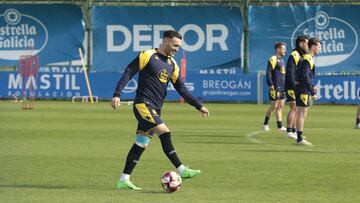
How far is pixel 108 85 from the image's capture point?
3906 cm

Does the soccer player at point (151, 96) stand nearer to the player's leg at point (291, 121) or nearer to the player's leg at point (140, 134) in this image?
the player's leg at point (140, 134)

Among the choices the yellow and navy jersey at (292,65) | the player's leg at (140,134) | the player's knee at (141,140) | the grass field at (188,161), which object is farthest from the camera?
the yellow and navy jersey at (292,65)

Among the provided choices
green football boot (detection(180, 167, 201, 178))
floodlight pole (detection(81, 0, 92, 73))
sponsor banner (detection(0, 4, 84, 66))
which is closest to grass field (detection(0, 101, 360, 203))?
green football boot (detection(180, 167, 201, 178))

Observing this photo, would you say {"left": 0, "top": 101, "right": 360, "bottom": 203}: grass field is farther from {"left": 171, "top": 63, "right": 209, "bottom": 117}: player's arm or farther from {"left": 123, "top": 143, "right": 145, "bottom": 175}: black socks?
{"left": 171, "top": 63, "right": 209, "bottom": 117}: player's arm

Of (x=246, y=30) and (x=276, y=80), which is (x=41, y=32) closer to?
(x=246, y=30)

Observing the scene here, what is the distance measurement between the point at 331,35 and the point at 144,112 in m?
30.1

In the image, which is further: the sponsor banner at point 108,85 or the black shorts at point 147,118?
the sponsor banner at point 108,85

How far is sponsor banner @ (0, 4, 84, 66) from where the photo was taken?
4238 centimetres

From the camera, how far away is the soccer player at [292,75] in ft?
60.3

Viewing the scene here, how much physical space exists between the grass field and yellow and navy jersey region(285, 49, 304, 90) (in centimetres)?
128

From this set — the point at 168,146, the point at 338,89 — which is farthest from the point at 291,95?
the point at 338,89

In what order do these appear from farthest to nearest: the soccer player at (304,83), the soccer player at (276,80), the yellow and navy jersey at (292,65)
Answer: the soccer player at (276,80) → the yellow and navy jersey at (292,65) → the soccer player at (304,83)

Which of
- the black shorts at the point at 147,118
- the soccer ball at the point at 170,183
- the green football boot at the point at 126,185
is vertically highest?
the black shorts at the point at 147,118

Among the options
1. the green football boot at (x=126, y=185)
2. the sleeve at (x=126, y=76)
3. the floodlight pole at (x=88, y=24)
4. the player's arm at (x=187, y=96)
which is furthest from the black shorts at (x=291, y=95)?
the floodlight pole at (x=88, y=24)
